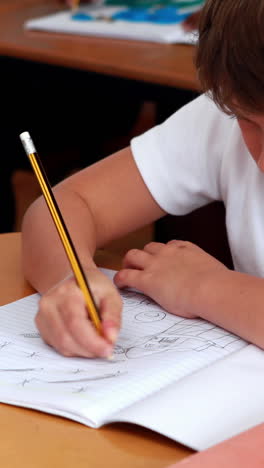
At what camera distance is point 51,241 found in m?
1.03

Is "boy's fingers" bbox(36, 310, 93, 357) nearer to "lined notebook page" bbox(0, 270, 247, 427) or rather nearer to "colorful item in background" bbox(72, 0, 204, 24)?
"lined notebook page" bbox(0, 270, 247, 427)

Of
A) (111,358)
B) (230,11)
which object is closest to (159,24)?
(230,11)

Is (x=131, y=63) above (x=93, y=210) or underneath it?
above

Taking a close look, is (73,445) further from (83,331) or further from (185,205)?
(185,205)

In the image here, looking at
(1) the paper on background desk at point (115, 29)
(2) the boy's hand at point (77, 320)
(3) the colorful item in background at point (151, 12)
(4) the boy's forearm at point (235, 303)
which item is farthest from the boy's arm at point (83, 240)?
(3) the colorful item in background at point (151, 12)

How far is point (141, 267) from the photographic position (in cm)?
98

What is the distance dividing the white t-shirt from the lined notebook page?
9.9 inches

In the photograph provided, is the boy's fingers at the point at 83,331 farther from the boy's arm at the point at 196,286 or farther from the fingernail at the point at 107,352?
the boy's arm at the point at 196,286

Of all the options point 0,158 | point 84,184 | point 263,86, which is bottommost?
point 0,158

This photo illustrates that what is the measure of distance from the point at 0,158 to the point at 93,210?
1454mm

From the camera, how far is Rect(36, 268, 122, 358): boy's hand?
0.75m

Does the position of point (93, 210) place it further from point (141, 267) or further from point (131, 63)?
point (131, 63)

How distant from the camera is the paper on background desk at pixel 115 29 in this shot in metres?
1.95

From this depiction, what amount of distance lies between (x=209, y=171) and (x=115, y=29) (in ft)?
3.21
